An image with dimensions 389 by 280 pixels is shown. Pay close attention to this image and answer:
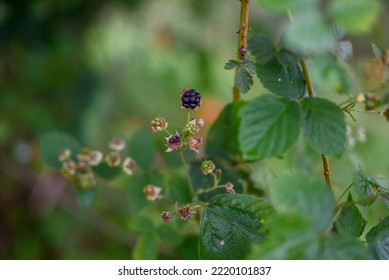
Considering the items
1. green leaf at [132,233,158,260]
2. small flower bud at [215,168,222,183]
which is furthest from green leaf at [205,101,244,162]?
green leaf at [132,233,158,260]

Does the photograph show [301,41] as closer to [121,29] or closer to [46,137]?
[46,137]

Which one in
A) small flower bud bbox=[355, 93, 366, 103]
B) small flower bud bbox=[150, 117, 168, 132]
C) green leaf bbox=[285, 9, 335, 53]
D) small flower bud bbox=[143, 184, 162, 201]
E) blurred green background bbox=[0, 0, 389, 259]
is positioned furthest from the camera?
blurred green background bbox=[0, 0, 389, 259]

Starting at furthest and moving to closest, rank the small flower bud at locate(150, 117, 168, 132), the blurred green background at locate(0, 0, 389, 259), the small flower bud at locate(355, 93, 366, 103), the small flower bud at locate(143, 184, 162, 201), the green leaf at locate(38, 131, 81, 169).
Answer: the blurred green background at locate(0, 0, 389, 259) < the green leaf at locate(38, 131, 81, 169) < the small flower bud at locate(143, 184, 162, 201) < the small flower bud at locate(150, 117, 168, 132) < the small flower bud at locate(355, 93, 366, 103)

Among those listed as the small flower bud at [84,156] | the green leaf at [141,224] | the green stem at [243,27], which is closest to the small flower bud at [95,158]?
the small flower bud at [84,156]

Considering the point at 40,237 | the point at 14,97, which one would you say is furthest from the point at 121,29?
the point at 40,237

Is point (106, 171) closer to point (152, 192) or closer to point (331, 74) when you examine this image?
point (152, 192)

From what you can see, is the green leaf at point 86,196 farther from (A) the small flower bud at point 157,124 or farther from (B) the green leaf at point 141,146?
(A) the small flower bud at point 157,124

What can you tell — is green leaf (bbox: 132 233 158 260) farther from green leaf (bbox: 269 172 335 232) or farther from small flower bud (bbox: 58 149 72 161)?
green leaf (bbox: 269 172 335 232)
